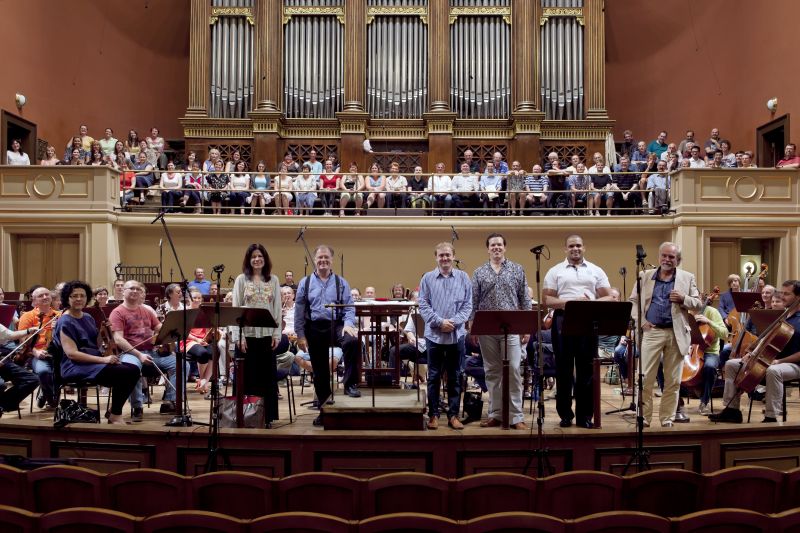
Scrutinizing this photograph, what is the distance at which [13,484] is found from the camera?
12.5 ft

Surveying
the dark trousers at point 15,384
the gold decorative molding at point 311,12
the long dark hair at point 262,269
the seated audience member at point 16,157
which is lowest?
the dark trousers at point 15,384

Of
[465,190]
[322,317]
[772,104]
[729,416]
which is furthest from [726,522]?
[772,104]

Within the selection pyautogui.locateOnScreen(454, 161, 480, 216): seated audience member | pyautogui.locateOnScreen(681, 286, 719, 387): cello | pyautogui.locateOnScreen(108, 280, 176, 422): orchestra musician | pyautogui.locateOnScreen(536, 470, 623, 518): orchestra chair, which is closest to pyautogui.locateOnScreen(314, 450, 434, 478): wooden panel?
pyautogui.locateOnScreen(536, 470, 623, 518): orchestra chair

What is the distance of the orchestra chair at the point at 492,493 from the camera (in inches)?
148

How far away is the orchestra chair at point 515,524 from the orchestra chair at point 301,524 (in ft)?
1.59

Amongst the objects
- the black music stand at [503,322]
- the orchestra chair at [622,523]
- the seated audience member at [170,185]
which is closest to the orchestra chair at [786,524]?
the orchestra chair at [622,523]

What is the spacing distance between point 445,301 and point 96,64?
1065 cm

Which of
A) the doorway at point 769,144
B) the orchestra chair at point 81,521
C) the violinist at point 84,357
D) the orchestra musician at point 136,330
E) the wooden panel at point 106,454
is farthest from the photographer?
the doorway at point 769,144

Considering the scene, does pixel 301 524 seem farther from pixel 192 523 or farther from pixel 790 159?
pixel 790 159

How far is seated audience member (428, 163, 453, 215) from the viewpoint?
11.5 metres

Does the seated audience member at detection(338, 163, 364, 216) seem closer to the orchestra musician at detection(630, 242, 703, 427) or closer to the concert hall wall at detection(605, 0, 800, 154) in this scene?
the concert hall wall at detection(605, 0, 800, 154)

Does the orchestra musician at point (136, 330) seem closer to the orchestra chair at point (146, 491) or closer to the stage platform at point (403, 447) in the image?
the stage platform at point (403, 447)

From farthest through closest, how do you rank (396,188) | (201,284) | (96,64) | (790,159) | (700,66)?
(96,64) → (700,66) → (396,188) → (790,159) → (201,284)

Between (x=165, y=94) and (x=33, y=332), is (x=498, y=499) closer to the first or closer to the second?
(x=33, y=332)
